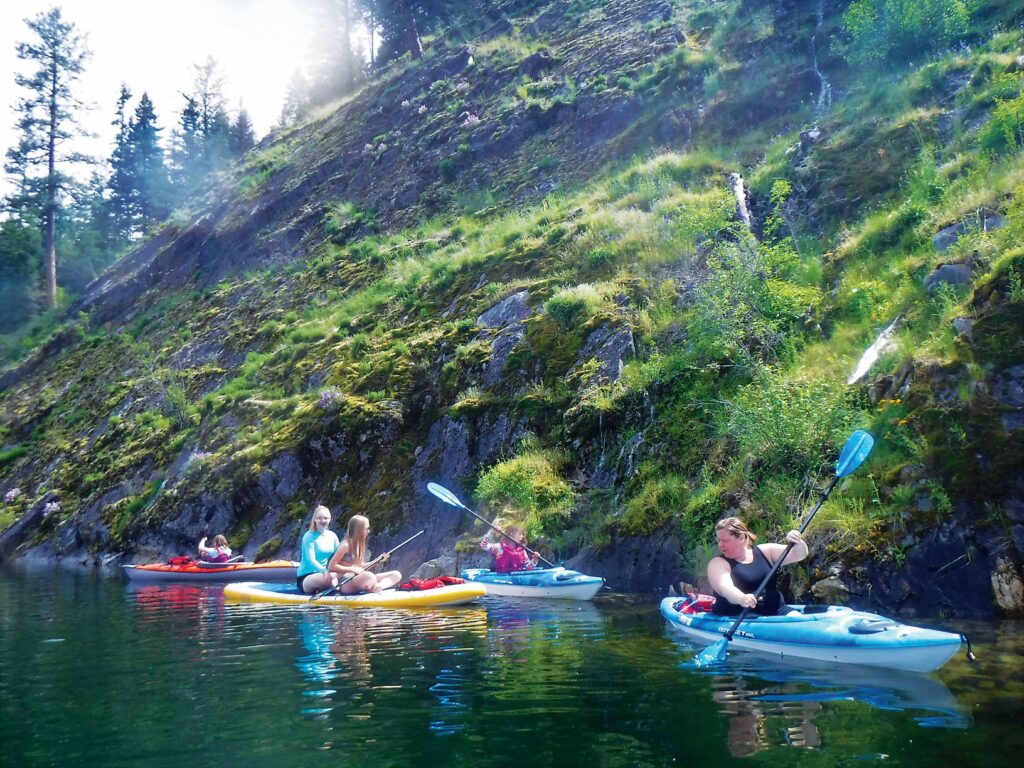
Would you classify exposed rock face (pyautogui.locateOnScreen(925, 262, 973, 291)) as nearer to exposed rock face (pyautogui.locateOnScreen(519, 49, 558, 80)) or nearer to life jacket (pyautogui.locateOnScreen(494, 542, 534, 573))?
life jacket (pyautogui.locateOnScreen(494, 542, 534, 573))

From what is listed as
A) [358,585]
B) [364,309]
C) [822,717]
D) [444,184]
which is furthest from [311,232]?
[822,717]

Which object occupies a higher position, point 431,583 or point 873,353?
point 873,353

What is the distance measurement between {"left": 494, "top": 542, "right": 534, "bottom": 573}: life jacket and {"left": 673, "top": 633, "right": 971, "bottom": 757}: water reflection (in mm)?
5529

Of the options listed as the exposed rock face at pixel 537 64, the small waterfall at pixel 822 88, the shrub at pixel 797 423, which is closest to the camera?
the shrub at pixel 797 423

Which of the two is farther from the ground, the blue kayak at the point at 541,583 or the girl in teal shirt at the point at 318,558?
the girl in teal shirt at the point at 318,558

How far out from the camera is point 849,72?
19.4 metres

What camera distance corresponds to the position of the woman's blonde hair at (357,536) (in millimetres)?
11094

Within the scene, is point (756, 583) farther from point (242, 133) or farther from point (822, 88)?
point (242, 133)

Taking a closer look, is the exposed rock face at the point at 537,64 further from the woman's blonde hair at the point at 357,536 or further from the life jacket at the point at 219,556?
the woman's blonde hair at the point at 357,536

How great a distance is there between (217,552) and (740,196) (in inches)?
523

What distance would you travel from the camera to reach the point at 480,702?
5258 millimetres

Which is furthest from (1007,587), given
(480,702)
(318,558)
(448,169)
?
(448,169)

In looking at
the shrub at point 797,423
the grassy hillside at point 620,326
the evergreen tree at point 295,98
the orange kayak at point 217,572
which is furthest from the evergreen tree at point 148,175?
the shrub at point 797,423

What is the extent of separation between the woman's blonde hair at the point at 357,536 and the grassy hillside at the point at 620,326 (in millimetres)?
2610
